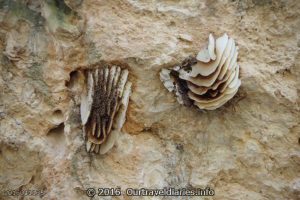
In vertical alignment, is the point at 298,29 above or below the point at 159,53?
above

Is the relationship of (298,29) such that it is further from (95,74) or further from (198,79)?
(95,74)

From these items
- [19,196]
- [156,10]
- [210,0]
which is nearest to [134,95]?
[156,10]

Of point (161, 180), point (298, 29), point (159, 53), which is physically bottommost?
point (161, 180)

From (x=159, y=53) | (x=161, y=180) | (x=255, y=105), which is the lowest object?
(x=161, y=180)

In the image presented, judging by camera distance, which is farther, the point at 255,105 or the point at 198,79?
the point at 255,105

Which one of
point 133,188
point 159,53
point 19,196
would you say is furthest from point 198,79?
point 19,196

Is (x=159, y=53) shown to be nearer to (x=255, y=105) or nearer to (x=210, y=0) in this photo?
(x=210, y=0)
